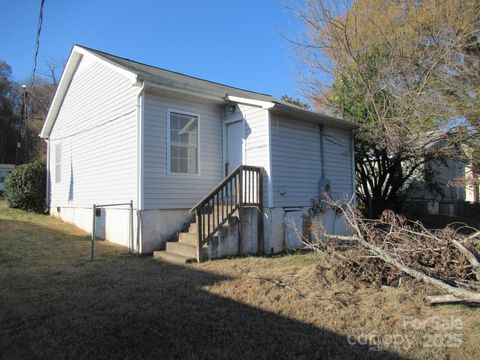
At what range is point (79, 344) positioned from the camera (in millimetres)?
3652

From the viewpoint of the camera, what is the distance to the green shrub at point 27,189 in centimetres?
1441

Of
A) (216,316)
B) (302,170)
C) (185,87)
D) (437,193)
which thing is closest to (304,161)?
(302,170)

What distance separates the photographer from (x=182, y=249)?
7988 mm

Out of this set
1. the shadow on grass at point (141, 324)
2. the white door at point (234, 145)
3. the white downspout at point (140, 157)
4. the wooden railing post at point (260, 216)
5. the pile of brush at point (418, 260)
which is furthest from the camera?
the white door at point (234, 145)

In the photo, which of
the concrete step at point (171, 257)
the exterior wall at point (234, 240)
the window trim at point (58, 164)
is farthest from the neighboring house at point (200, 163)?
the window trim at point (58, 164)

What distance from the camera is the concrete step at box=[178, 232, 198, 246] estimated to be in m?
8.13

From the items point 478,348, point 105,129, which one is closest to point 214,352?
point 478,348

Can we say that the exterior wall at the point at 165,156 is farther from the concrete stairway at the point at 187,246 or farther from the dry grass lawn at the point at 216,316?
the dry grass lawn at the point at 216,316

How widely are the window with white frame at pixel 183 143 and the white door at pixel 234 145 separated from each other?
0.89m

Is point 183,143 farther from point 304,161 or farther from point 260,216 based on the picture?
point 304,161

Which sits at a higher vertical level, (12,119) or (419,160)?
(12,119)

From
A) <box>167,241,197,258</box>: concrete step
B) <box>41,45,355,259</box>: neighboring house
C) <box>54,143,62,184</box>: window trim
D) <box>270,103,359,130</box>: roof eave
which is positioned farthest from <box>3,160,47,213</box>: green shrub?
<box>270,103,359,130</box>: roof eave

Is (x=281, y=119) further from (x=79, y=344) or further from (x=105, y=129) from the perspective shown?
(x=79, y=344)

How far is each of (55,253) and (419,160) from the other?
11.4 meters
